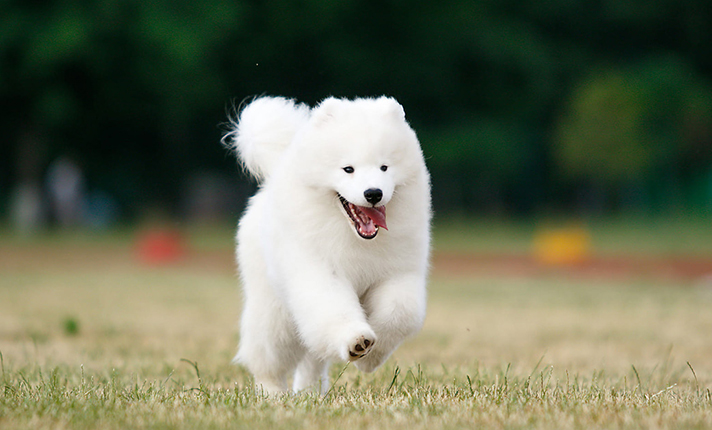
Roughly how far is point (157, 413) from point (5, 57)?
988 inches

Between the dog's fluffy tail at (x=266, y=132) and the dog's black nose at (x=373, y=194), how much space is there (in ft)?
4.23

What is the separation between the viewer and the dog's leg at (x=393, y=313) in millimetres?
4551

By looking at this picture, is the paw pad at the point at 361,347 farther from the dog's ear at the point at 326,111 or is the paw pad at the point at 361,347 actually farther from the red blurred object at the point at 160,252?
the red blurred object at the point at 160,252

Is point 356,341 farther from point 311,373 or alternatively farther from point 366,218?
point 311,373

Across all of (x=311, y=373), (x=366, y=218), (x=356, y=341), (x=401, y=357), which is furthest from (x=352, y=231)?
(x=401, y=357)

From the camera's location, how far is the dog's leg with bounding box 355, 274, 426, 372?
4551 millimetres

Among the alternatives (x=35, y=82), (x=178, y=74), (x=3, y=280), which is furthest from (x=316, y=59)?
(x=3, y=280)

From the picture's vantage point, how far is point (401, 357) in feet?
23.6

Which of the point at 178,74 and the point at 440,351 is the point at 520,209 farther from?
the point at 440,351


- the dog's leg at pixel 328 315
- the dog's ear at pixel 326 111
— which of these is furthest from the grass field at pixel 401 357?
the dog's ear at pixel 326 111

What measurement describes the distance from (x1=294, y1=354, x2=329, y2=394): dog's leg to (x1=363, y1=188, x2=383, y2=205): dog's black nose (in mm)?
1342

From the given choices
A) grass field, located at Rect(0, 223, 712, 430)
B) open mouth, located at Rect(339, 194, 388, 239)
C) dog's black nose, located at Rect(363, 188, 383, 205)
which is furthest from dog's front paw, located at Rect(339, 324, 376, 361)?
dog's black nose, located at Rect(363, 188, 383, 205)

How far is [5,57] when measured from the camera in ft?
87.6

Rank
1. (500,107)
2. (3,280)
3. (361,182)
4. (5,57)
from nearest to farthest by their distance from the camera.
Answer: (361,182) < (3,280) < (5,57) < (500,107)
